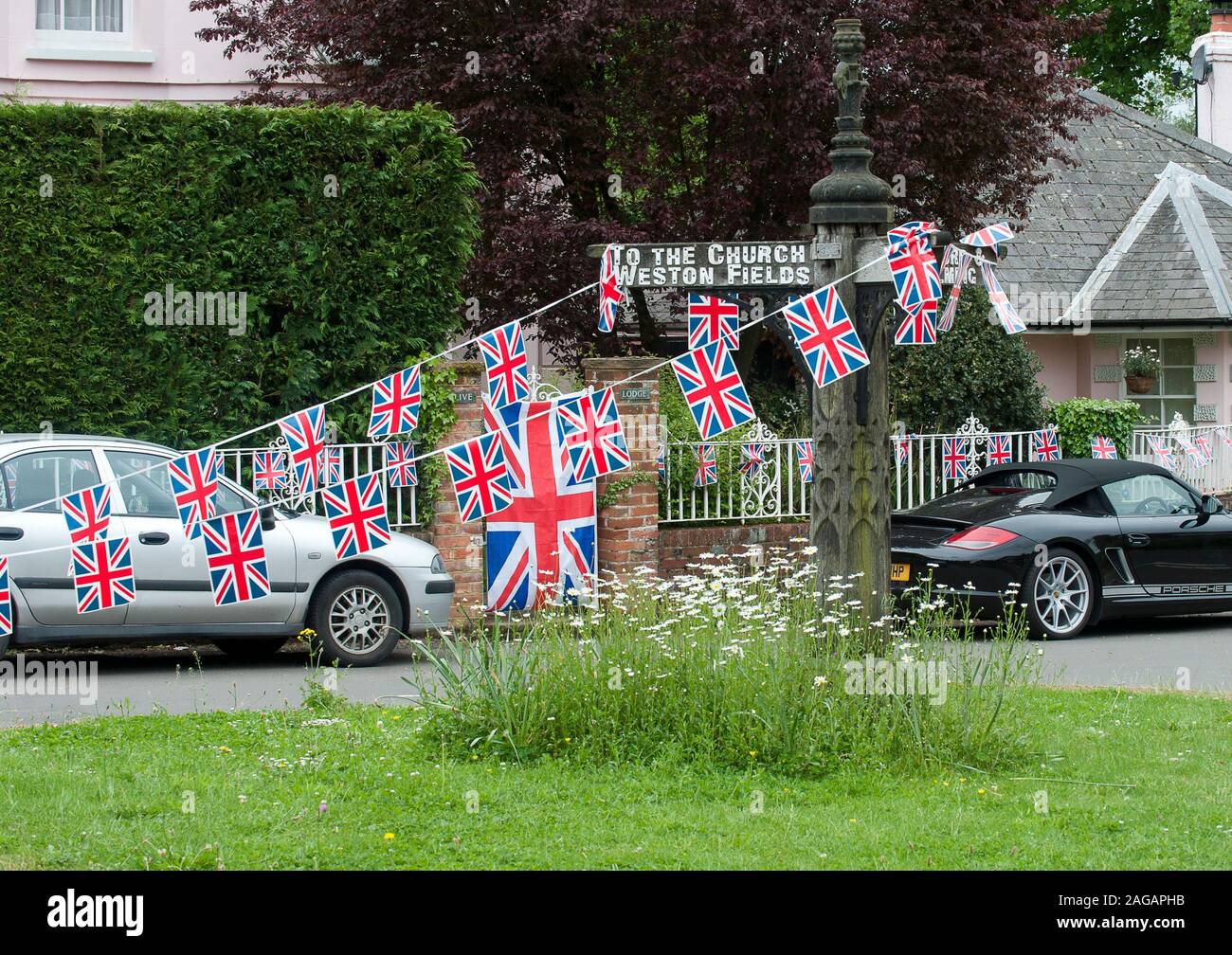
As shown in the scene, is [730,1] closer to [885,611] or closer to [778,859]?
[885,611]

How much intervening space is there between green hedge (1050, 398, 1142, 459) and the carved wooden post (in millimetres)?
10360

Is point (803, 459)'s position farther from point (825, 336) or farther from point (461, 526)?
point (825, 336)

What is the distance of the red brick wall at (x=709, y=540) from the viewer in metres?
15.6

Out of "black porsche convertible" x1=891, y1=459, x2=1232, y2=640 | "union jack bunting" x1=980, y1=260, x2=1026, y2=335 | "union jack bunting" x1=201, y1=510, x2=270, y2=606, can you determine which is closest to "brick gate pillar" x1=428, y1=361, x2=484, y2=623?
"black porsche convertible" x1=891, y1=459, x2=1232, y2=640

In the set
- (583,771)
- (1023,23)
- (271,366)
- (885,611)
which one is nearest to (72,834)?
(583,771)

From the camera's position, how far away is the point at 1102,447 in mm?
18438

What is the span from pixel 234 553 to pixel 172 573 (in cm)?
261

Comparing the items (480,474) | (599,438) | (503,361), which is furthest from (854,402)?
(503,361)

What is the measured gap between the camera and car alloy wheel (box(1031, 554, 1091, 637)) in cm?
1342

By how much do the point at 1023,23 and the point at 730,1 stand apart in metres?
3.62

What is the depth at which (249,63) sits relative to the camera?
67.5 ft

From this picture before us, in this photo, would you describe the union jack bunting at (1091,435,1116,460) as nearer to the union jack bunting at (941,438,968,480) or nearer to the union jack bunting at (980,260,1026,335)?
the union jack bunting at (941,438,968,480)

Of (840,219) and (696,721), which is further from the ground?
(840,219)

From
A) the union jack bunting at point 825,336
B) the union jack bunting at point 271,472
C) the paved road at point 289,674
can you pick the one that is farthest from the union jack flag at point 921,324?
the union jack bunting at point 271,472
